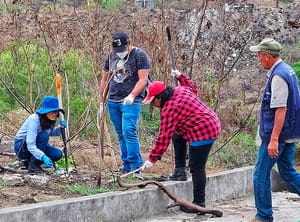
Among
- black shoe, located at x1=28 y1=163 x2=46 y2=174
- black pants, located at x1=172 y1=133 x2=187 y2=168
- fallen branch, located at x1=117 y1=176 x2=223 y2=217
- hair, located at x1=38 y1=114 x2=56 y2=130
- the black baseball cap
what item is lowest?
fallen branch, located at x1=117 y1=176 x2=223 y2=217

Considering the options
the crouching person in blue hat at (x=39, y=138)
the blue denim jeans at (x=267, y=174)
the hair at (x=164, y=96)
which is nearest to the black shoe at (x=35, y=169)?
the crouching person in blue hat at (x=39, y=138)

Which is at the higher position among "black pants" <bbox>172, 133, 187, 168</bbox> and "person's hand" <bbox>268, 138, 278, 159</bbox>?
"person's hand" <bbox>268, 138, 278, 159</bbox>

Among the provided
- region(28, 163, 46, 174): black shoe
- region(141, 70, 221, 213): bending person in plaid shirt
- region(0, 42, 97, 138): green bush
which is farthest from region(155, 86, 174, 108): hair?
region(0, 42, 97, 138): green bush

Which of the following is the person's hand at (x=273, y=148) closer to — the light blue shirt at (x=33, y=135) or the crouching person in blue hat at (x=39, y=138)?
the crouching person in blue hat at (x=39, y=138)

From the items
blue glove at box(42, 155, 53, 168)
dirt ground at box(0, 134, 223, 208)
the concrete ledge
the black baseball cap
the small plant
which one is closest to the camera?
the concrete ledge

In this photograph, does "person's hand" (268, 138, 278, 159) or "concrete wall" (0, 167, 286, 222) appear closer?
"concrete wall" (0, 167, 286, 222)

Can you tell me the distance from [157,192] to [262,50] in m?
1.91

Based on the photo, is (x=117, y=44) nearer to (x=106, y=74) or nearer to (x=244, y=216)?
(x=106, y=74)

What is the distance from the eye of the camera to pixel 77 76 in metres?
12.3

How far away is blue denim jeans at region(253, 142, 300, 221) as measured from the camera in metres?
6.36

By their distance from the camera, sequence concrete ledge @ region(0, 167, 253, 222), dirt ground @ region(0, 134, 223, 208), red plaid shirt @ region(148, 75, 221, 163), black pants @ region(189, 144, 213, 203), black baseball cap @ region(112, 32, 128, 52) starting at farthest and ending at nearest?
1. black baseball cap @ region(112, 32, 128, 52)
2. black pants @ region(189, 144, 213, 203)
3. red plaid shirt @ region(148, 75, 221, 163)
4. dirt ground @ region(0, 134, 223, 208)
5. concrete ledge @ region(0, 167, 253, 222)

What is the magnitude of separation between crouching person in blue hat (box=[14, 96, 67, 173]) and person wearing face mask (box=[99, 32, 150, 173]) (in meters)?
0.63

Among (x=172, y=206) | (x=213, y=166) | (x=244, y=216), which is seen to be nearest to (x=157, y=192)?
(x=172, y=206)

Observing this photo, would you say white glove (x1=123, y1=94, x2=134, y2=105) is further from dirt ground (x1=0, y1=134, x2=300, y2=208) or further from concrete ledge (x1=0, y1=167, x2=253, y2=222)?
concrete ledge (x1=0, y1=167, x2=253, y2=222)
